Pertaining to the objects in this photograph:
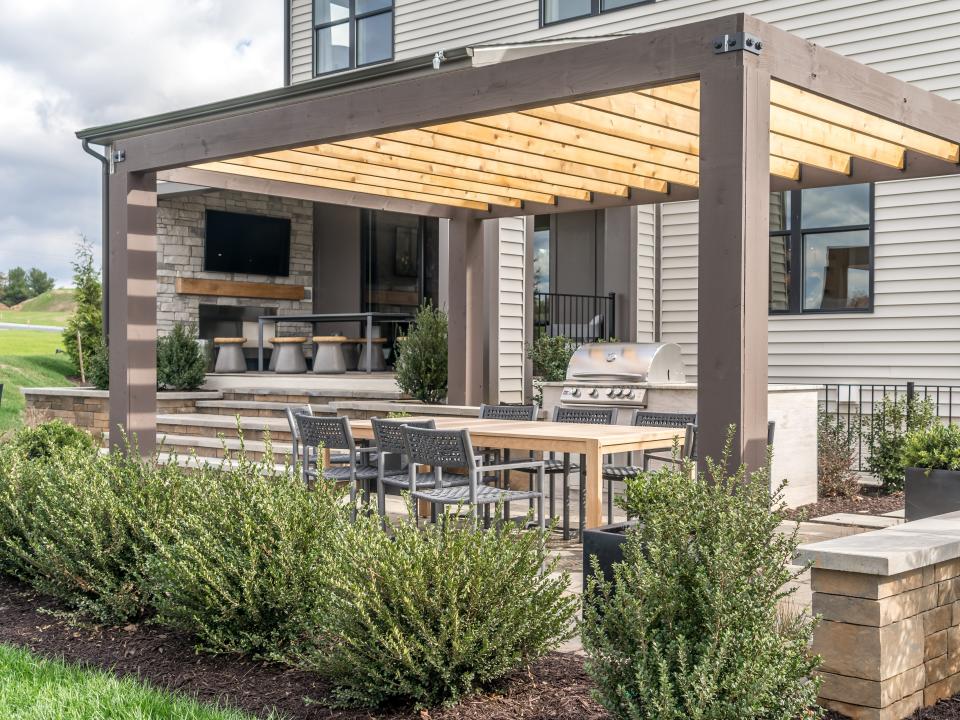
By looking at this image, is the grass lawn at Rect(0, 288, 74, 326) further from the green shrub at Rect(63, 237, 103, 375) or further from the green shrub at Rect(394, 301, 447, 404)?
the green shrub at Rect(394, 301, 447, 404)

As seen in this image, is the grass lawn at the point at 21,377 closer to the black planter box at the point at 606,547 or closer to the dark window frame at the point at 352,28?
the dark window frame at the point at 352,28

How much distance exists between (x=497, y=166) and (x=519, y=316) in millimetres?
3477

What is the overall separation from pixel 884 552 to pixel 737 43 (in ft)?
7.33

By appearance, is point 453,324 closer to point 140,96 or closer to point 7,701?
point 7,701

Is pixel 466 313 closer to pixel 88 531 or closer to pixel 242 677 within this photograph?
pixel 88 531

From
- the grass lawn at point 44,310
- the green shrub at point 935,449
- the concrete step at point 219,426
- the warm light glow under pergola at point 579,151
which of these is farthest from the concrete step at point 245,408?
the grass lawn at point 44,310

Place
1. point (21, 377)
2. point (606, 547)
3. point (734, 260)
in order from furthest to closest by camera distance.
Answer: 1. point (21, 377)
2. point (734, 260)
3. point (606, 547)

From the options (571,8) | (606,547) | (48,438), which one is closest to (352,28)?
(571,8)

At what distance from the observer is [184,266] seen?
1493 centimetres

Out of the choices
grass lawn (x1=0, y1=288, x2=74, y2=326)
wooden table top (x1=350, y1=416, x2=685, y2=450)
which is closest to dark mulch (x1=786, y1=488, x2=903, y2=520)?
wooden table top (x1=350, y1=416, x2=685, y2=450)

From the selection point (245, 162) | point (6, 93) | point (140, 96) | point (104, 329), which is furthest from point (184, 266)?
point (6, 93)

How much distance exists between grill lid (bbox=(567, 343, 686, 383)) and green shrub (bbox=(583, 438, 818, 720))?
5.43 meters

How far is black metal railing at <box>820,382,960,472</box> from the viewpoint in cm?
955

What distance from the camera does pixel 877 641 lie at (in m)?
3.28
